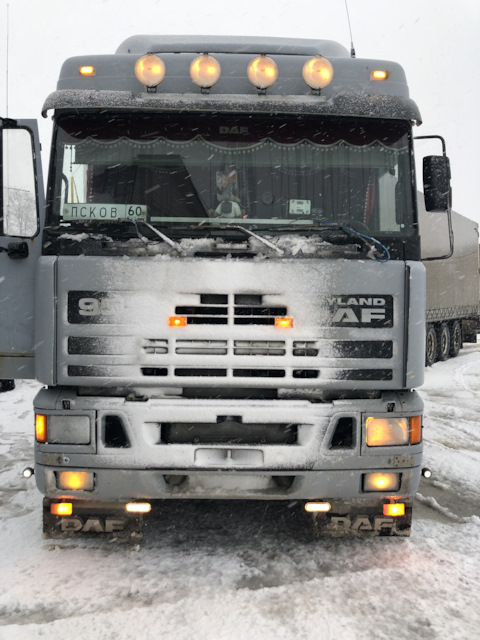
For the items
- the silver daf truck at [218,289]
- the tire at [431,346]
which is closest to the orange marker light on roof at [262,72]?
the silver daf truck at [218,289]

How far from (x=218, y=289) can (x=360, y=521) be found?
1758mm

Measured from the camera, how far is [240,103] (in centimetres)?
413

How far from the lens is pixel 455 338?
1859cm

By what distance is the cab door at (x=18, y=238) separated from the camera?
4074mm

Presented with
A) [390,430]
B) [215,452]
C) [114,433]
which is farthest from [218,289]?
[390,430]

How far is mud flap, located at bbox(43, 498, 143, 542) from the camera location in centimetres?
400

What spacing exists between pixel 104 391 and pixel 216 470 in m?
0.84

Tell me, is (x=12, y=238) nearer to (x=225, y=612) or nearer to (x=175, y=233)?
(x=175, y=233)

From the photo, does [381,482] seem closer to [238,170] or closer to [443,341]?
[238,170]

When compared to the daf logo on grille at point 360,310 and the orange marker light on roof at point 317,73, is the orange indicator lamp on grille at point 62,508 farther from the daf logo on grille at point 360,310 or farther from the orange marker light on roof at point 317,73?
the orange marker light on roof at point 317,73

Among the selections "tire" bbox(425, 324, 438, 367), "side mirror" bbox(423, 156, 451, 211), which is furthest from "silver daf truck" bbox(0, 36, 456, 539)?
"tire" bbox(425, 324, 438, 367)

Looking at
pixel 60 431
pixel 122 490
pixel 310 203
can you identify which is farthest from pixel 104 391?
pixel 310 203

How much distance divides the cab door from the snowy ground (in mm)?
1280

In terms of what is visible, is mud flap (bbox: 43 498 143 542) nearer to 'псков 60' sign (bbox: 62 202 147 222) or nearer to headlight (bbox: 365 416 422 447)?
headlight (bbox: 365 416 422 447)
